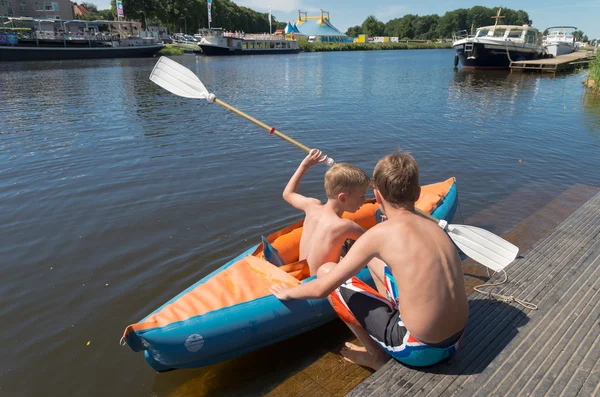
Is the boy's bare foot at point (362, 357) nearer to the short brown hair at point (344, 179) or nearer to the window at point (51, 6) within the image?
the short brown hair at point (344, 179)


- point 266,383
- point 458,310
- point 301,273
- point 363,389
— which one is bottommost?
point 266,383

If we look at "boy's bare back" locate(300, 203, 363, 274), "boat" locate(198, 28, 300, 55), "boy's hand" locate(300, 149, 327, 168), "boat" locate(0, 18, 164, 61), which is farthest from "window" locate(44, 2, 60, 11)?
"boy's bare back" locate(300, 203, 363, 274)

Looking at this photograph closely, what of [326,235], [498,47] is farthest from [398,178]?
[498,47]

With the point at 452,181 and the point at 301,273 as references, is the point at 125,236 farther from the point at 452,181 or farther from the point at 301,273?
the point at 452,181

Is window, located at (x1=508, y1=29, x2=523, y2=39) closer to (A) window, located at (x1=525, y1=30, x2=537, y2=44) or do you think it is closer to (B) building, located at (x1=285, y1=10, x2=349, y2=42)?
(A) window, located at (x1=525, y1=30, x2=537, y2=44)

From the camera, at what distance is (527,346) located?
2.69 metres

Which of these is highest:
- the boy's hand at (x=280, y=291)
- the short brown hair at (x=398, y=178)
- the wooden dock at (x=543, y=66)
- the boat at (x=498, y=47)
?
the boat at (x=498, y=47)

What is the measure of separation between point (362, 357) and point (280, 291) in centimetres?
78

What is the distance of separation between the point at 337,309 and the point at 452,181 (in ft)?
10.5

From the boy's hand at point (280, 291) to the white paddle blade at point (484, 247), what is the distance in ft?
5.52

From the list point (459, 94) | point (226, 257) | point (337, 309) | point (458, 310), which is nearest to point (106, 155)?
point (226, 257)

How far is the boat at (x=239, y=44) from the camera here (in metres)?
55.4

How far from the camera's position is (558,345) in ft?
8.78

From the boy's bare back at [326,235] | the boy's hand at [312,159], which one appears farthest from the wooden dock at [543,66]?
the boy's bare back at [326,235]
